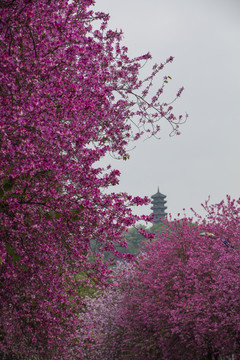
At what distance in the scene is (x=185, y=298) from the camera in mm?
16859

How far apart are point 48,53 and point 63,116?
926 mm

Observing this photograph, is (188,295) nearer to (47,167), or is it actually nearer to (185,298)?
(185,298)

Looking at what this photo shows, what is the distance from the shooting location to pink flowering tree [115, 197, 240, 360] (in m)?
14.1

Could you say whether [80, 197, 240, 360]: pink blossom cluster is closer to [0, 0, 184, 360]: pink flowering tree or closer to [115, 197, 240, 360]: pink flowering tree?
[115, 197, 240, 360]: pink flowering tree

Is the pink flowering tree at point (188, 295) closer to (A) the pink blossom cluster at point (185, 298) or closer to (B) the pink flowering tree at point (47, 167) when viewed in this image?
(A) the pink blossom cluster at point (185, 298)

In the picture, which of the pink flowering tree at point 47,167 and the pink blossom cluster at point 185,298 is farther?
the pink blossom cluster at point 185,298

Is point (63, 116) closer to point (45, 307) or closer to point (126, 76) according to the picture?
point (45, 307)

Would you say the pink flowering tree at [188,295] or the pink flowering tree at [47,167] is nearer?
the pink flowering tree at [47,167]

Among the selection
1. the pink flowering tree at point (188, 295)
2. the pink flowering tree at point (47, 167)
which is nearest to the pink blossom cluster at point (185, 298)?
the pink flowering tree at point (188, 295)

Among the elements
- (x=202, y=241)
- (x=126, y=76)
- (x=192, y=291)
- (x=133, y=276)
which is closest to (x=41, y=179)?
(x=126, y=76)

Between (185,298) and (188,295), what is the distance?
1.11 meters

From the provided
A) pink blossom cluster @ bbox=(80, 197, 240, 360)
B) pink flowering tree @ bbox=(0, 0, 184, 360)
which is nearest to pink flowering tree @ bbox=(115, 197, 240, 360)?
pink blossom cluster @ bbox=(80, 197, 240, 360)

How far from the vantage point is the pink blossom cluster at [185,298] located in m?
14.1

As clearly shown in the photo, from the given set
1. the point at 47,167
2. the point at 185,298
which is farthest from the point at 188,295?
the point at 47,167
